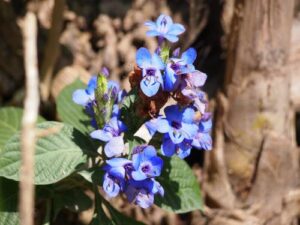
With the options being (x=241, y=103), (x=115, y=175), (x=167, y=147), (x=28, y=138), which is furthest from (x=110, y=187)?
(x=241, y=103)

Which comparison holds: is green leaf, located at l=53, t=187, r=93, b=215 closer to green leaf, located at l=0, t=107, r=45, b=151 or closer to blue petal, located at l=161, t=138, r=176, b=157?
A: green leaf, located at l=0, t=107, r=45, b=151

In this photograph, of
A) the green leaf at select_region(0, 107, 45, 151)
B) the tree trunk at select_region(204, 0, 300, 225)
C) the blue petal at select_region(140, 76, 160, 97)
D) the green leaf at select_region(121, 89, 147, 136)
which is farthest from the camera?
the tree trunk at select_region(204, 0, 300, 225)

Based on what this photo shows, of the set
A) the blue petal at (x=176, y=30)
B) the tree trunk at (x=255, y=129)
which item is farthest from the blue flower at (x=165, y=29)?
the tree trunk at (x=255, y=129)

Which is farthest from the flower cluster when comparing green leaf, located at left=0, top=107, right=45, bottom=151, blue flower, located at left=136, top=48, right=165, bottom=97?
green leaf, located at left=0, top=107, right=45, bottom=151

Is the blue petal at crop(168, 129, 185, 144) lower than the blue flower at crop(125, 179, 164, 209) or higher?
higher

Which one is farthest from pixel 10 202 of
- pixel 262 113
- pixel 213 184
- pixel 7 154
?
pixel 262 113

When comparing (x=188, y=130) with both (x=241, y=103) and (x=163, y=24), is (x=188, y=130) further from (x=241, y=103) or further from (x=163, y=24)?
(x=241, y=103)

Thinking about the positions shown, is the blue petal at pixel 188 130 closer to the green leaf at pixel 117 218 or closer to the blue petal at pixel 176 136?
the blue petal at pixel 176 136
